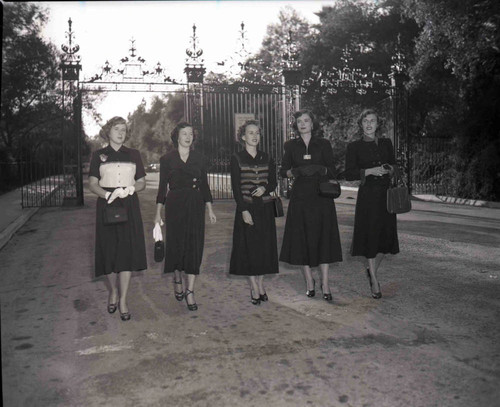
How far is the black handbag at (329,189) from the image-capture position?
18.4ft

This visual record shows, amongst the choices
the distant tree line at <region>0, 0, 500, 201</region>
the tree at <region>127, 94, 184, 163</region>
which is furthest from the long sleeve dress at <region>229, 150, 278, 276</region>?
the tree at <region>127, 94, 184, 163</region>

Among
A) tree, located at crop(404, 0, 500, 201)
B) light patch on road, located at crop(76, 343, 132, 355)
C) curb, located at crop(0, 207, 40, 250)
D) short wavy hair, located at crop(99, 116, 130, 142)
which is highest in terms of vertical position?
tree, located at crop(404, 0, 500, 201)

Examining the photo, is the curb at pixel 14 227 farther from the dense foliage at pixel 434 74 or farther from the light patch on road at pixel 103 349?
the dense foliage at pixel 434 74

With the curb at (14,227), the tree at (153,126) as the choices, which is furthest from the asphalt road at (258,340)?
the tree at (153,126)

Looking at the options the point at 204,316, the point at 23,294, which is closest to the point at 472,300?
the point at 204,316

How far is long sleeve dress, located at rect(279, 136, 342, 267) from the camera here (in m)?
5.79

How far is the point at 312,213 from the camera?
5805 millimetres

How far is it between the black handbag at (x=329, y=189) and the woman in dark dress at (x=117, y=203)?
196cm

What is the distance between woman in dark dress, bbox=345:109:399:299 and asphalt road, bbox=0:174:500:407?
0.54 meters

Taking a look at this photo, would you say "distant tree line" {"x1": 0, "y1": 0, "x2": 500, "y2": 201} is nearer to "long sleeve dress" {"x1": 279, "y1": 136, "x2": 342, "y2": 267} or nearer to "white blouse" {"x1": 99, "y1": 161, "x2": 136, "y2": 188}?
"white blouse" {"x1": 99, "y1": 161, "x2": 136, "y2": 188}

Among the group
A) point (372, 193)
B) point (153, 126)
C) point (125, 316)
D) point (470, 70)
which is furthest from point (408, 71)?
point (153, 126)

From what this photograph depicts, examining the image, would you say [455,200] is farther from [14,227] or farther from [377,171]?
[14,227]

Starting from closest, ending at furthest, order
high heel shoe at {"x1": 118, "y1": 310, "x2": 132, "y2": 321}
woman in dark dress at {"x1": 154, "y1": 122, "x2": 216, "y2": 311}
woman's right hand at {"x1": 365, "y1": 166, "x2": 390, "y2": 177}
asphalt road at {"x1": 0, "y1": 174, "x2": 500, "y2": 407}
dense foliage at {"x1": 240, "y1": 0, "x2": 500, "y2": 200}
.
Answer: asphalt road at {"x1": 0, "y1": 174, "x2": 500, "y2": 407}, high heel shoe at {"x1": 118, "y1": 310, "x2": 132, "y2": 321}, woman in dark dress at {"x1": 154, "y1": 122, "x2": 216, "y2": 311}, woman's right hand at {"x1": 365, "y1": 166, "x2": 390, "y2": 177}, dense foliage at {"x1": 240, "y1": 0, "x2": 500, "y2": 200}

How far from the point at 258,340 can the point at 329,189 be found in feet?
6.33
